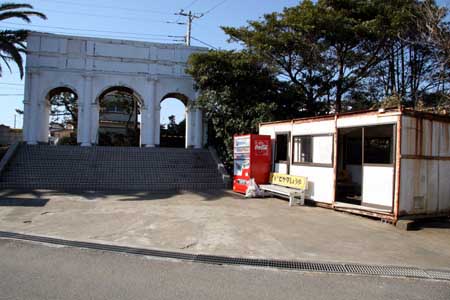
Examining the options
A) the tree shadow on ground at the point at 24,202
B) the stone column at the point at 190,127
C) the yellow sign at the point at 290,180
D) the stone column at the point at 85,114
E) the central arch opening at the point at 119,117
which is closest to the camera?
the tree shadow on ground at the point at 24,202

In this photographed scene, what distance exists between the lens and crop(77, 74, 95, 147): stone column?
19328 mm

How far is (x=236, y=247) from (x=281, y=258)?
94cm

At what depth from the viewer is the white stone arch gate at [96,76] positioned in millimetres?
18969

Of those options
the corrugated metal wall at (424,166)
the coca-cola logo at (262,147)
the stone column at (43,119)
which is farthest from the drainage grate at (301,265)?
the stone column at (43,119)

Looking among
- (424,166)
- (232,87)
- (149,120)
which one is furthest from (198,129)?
(424,166)

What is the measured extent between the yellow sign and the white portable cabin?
219 mm

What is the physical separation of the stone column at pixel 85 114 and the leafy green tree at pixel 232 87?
6337 millimetres

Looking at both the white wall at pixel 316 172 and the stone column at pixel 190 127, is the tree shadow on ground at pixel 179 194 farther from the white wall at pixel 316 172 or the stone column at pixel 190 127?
the stone column at pixel 190 127

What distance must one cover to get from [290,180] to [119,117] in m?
31.7

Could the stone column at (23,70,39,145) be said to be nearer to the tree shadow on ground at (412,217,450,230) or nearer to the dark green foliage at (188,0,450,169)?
the dark green foliage at (188,0,450,169)

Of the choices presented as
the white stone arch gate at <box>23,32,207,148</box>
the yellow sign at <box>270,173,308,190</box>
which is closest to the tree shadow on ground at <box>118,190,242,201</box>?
the yellow sign at <box>270,173,308,190</box>

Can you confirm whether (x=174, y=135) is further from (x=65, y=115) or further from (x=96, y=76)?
(x=65, y=115)

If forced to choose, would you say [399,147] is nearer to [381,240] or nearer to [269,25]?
[381,240]

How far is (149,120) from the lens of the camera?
1997 centimetres
